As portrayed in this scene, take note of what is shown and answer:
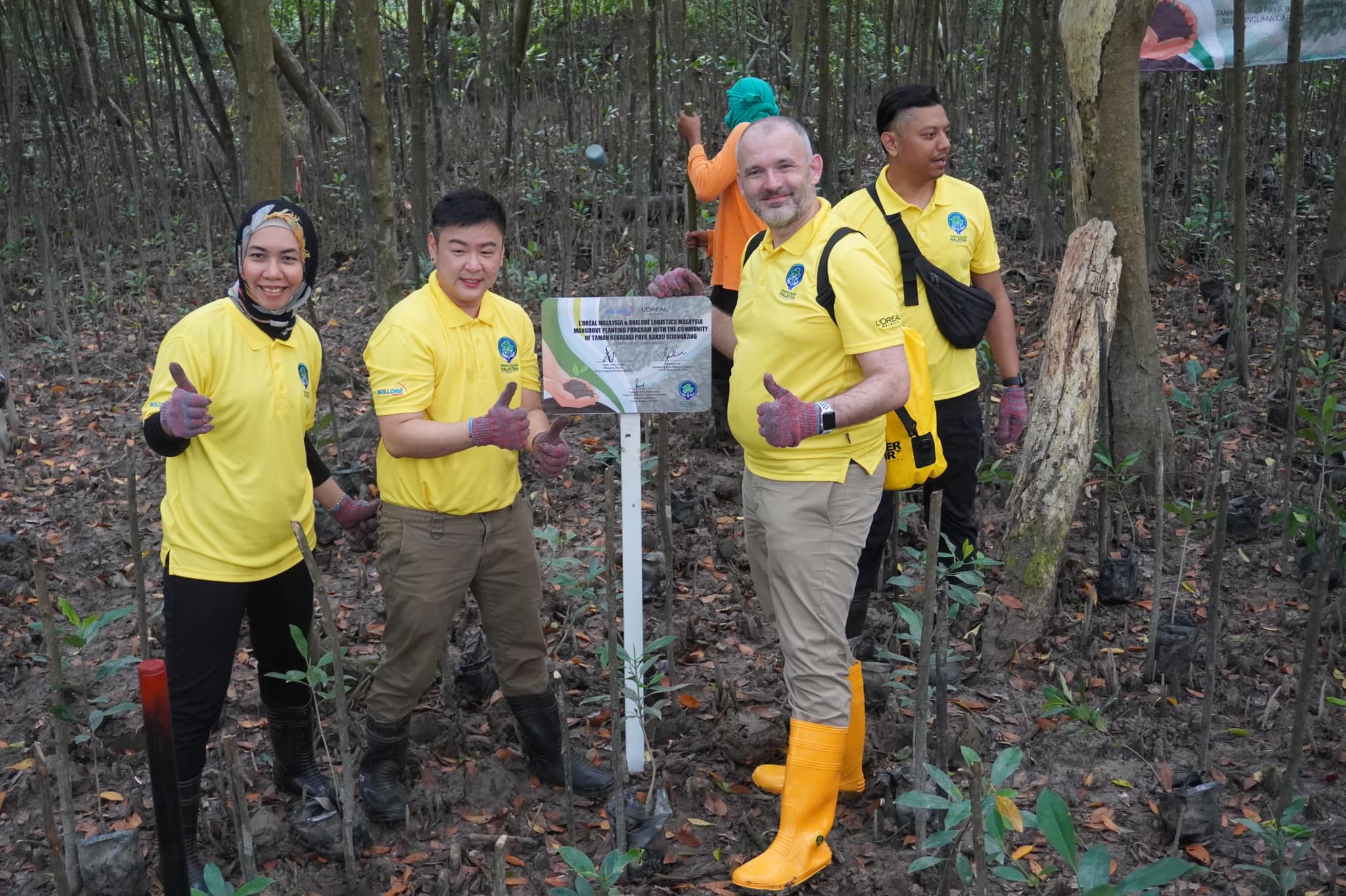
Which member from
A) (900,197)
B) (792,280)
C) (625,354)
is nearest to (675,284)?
(625,354)

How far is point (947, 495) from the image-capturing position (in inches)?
137

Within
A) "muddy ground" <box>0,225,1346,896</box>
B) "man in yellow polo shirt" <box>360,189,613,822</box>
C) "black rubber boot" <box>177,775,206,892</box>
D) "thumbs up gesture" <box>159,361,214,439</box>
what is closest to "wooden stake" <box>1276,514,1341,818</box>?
"muddy ground" <box>0,225,1346,896</box>

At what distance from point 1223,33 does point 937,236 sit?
4.53m

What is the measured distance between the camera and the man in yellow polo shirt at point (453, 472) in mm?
2531

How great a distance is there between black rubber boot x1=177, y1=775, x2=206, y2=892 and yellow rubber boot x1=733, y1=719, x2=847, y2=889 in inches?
49.2

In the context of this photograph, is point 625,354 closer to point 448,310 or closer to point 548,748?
point 448,310

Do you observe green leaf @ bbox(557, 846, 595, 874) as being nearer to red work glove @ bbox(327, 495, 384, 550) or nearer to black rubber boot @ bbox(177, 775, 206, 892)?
black rubber boot @ bbox(177, 775, 206, 892)

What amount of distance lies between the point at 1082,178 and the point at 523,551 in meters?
2.83

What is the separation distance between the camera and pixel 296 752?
2885 millimetres

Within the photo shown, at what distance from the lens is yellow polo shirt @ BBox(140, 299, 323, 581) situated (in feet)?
7.94

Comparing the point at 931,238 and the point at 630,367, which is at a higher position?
the point at 931,238

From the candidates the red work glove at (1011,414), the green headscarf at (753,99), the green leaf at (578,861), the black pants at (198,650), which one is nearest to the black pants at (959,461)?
the red work glove at (1011,414)

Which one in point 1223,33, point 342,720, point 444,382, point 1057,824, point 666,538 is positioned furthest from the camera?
point 1223,33

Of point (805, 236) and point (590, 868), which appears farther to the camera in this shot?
point (805, 236)
